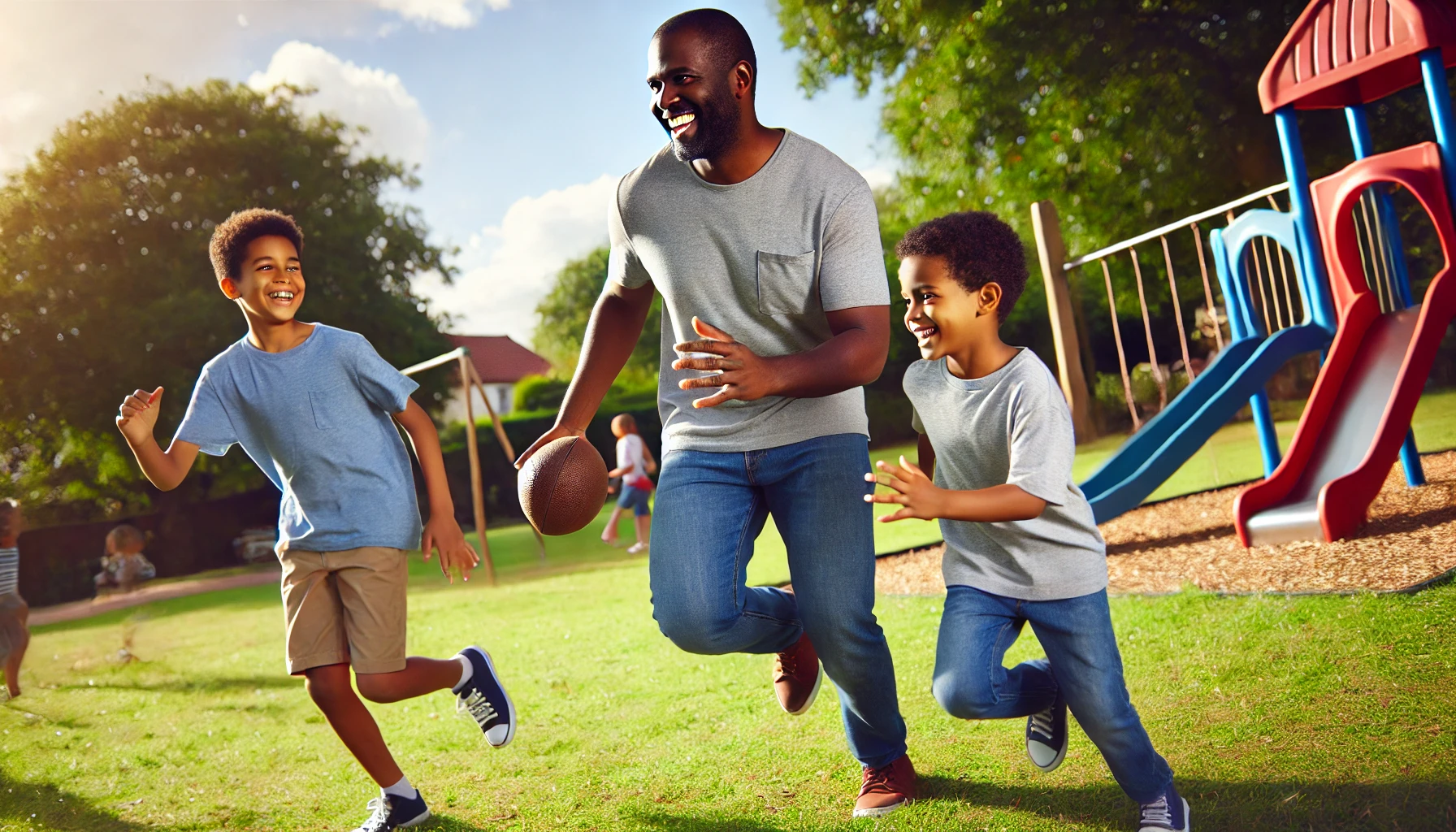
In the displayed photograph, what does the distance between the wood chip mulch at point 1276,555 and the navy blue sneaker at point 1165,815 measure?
276cm

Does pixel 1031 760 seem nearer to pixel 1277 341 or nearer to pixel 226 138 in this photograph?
pixel 1277 341

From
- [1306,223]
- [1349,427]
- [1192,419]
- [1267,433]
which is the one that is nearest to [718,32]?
[1349,427]

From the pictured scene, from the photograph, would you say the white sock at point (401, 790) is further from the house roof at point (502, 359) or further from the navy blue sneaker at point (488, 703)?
the house roof at point (502, 359)

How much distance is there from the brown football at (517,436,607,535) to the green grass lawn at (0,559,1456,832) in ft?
3.01

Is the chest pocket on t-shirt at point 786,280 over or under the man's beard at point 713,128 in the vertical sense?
under

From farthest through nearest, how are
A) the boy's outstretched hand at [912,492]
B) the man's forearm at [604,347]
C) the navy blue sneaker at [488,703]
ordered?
the navy blue sneaker at [488,703], the man's forearm at [604,347], the boy's outstretched hand at [912,492]

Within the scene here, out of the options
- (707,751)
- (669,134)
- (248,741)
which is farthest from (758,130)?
(248,741)

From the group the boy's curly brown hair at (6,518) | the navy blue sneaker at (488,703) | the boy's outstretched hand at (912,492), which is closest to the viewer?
the boy's outstretched hand at (912,492)

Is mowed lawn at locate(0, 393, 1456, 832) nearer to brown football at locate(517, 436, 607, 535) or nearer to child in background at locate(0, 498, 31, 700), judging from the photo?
child in background at locate(0, 498, 31, 700)

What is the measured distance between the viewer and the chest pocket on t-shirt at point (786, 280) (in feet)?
9.19

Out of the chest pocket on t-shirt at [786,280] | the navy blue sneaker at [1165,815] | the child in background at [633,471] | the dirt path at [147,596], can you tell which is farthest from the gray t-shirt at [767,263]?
the dirt path at [147,596]

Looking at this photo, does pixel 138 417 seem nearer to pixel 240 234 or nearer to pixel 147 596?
pixel 240 234

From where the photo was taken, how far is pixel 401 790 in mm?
3348

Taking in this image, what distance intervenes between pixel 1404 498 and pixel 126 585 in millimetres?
10508
